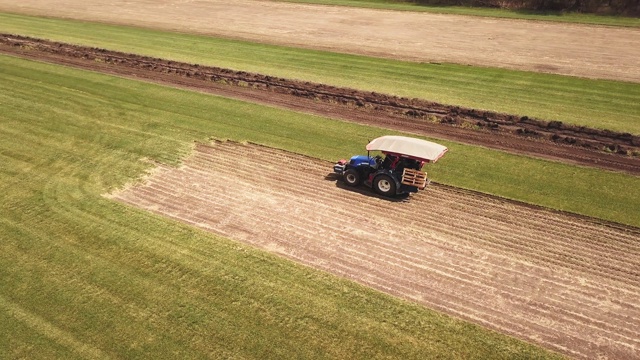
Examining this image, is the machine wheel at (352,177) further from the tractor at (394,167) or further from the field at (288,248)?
the field at (288,248)

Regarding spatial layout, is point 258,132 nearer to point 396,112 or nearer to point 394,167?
point 396,112

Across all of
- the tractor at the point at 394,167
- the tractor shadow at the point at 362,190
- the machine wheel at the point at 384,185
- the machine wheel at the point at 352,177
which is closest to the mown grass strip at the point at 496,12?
the tractor at the point at 394,167

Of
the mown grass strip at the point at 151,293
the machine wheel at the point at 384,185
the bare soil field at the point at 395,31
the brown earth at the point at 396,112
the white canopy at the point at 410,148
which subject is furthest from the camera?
the bare soil field at the point at 395,31

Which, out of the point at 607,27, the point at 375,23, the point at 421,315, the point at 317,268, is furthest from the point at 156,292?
the point at 607,27

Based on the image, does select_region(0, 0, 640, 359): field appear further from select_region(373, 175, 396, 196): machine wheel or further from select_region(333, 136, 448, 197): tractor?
select_region(333, 136, 448, 197): tractor

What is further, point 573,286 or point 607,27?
point 607,27

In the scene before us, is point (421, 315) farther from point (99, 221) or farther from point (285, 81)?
point (285, 81)

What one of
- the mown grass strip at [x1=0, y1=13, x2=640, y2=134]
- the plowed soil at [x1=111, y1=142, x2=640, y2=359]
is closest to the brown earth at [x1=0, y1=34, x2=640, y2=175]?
the mown grass strip at [x1=0, y1=13, x2=640, y2=134]
